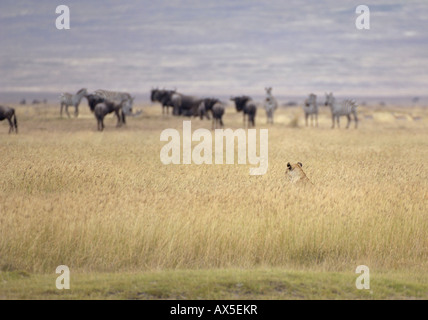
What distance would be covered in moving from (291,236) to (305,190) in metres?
2.77

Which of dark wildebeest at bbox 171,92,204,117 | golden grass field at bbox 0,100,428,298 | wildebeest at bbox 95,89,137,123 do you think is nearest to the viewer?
golden grass field at bbox 0,100,428,298

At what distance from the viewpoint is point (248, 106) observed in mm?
49000

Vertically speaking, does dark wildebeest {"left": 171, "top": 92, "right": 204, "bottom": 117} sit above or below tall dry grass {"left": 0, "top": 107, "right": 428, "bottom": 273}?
above

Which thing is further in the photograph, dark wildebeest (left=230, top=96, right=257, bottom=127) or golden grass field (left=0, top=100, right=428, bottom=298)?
dark wildebeest (left=230, top=96, right=257, bottom=127)

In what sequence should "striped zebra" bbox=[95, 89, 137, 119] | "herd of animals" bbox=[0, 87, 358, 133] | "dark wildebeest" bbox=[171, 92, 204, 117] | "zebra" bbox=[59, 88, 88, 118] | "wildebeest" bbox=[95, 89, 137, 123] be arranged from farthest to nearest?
"dark wildebeest" bbox=[171, 92, 204, 117] < "zebra" bbox=[59, 88, 88, 118] < "striped zebra" bbox=[95, 89, 137, 119] < "wildebeest" bbox=[95, 89, 137, 123] < "herd of animals" bbox=[0, 87, 358, 133]

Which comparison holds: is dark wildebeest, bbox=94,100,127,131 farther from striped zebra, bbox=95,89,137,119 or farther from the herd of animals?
striped zebra, bbox=95,89,137,119

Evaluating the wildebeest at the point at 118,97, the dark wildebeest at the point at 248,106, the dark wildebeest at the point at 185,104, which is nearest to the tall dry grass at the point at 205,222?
the wildebeest at the point at 118,97

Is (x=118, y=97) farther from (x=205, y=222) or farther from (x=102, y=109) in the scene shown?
(x=205, y=222)

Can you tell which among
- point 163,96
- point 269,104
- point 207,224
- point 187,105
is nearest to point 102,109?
point 269,104

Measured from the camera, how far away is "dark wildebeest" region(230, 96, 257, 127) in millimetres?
48656

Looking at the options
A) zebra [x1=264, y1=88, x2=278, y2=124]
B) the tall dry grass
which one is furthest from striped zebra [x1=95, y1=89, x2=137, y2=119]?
the tall dry grass

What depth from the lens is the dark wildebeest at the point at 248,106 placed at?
48.7 m

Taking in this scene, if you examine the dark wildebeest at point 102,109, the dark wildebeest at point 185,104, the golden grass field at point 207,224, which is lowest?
the golden grass field at point 207,224

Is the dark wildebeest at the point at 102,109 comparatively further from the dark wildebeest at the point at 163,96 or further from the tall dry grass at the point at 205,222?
the tall dry grass at the point at 205,222
